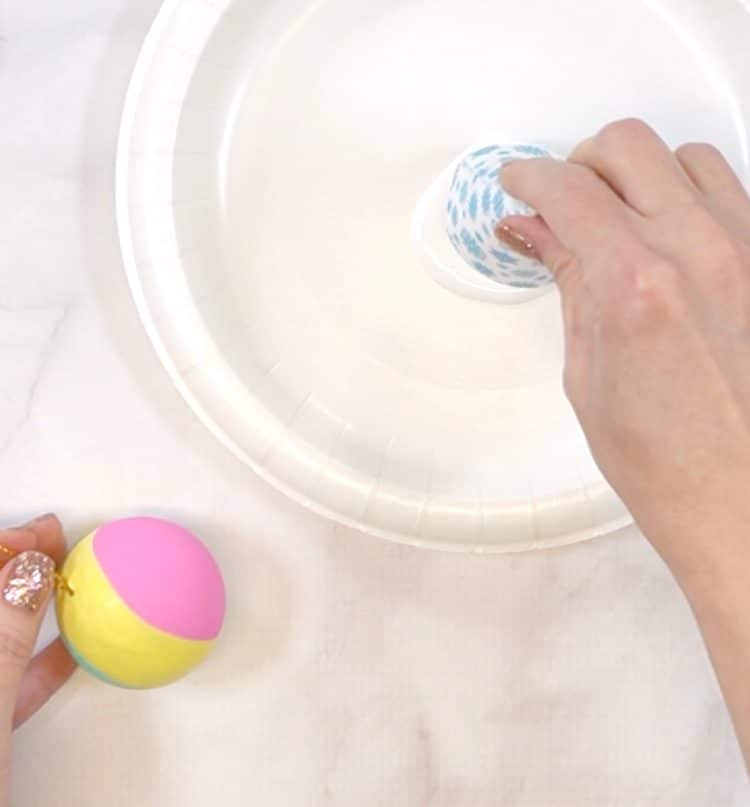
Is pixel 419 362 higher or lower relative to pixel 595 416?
lower

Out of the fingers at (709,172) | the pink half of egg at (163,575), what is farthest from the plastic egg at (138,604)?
the fingers at (709,172)

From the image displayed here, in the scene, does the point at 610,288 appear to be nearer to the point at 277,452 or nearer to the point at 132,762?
the point at 277,452

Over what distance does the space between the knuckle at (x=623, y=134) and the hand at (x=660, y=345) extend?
0.04 ft

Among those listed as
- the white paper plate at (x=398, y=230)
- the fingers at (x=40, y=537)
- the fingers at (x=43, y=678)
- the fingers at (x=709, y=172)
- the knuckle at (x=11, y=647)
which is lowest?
the fingers at (x=43, y=678)

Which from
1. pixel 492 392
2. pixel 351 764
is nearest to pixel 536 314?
pixel 492 392

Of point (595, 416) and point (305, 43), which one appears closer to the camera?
point (595, 416)

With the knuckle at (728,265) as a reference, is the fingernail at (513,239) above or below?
below

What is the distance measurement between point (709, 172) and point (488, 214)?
11cm

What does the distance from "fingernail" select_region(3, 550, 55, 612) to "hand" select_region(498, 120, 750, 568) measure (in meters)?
0.32

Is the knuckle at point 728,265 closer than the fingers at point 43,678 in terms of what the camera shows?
Yes

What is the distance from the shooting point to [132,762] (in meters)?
0.64

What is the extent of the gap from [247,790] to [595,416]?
34cm

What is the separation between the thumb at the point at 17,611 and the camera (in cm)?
58

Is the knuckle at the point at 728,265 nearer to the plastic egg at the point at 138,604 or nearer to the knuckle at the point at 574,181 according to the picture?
the knuckle at the point at 574,181
